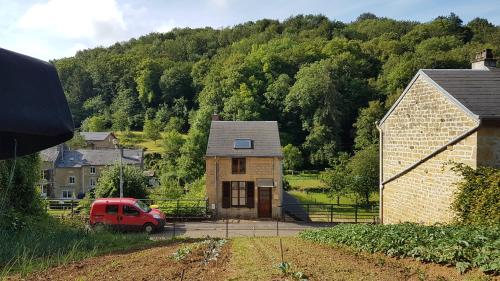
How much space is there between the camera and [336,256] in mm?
7559

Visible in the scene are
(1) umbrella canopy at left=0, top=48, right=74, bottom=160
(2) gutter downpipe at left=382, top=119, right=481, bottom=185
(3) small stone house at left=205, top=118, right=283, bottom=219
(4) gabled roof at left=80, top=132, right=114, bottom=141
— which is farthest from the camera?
(4) gabled roof at left=80, top=132, right=114, bottom=141

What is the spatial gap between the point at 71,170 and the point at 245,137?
111 feet

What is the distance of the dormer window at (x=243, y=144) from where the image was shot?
76.5ft

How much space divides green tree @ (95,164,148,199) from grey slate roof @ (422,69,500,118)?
688 inches

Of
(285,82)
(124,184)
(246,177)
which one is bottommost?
(124,184)

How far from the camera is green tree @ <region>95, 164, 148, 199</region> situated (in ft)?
75.9

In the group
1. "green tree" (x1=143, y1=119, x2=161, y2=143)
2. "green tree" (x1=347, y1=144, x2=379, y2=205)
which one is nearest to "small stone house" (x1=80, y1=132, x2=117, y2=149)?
"green tree" (x1=143, y1=119, x2=161, y2=143)

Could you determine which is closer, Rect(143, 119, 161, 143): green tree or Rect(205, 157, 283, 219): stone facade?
Rect(205, 157, 283, 219): stone facade

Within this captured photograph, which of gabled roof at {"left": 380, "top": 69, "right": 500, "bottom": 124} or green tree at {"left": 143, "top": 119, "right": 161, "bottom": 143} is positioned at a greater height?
green tree at {"left": 143, "top": 119, "right": 161, "bottom": 143}

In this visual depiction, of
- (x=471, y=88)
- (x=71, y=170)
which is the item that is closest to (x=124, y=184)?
(x=471, y=88)

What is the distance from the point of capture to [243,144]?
2347 cm

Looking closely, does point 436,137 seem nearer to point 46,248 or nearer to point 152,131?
point 46,248

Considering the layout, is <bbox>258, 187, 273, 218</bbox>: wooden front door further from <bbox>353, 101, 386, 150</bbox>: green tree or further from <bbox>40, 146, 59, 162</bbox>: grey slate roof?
<bbox>40, 146, 59, 162</bbox>: grey slate roof

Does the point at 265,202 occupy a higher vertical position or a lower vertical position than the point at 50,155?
lower
